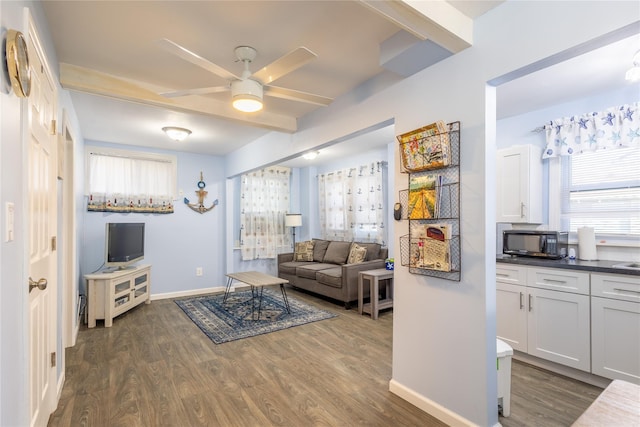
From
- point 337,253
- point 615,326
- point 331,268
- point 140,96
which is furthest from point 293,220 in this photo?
point 615,326

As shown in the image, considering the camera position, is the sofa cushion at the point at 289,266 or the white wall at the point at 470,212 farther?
the sofa cushion at the point at 289,266

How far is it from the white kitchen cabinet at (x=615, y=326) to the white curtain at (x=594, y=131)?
4.02 feet

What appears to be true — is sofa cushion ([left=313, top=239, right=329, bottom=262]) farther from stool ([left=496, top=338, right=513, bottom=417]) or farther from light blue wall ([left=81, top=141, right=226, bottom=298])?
stool ([left=496, top=338, right=513, bottom=417])

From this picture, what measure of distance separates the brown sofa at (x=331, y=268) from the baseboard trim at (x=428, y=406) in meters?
2.13

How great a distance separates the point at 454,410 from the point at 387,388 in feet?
1.84

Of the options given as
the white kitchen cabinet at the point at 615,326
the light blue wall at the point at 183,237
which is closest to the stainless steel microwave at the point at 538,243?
the white kitchen cabinet at the point at 615,326

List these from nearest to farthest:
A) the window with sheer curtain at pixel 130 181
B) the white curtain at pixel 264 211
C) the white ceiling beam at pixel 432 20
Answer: the white ceiling beam at pixel 432 20, the window with sheer curtain at pixel 130 181, the white curtain at pixel 264 211

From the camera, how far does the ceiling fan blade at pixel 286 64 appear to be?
1801mm

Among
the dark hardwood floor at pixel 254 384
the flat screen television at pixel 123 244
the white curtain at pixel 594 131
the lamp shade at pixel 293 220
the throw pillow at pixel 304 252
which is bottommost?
the dark hardwood floor at pixel 254 384

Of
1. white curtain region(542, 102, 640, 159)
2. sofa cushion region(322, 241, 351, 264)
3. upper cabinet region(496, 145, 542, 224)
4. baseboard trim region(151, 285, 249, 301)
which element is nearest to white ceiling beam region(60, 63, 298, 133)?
upper cabinet region(496, 145, 542, 224)

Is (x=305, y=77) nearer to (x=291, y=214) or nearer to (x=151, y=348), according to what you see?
(x=151, y=348)

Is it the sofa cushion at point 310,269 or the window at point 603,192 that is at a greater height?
the window at point 603,192

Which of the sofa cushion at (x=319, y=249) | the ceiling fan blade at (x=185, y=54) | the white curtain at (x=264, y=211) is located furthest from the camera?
the white curtain at (x=264, y=211)

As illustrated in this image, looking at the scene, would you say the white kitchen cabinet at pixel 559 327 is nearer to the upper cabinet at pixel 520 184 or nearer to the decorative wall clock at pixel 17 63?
the upper cabinet at pixel 520 184
